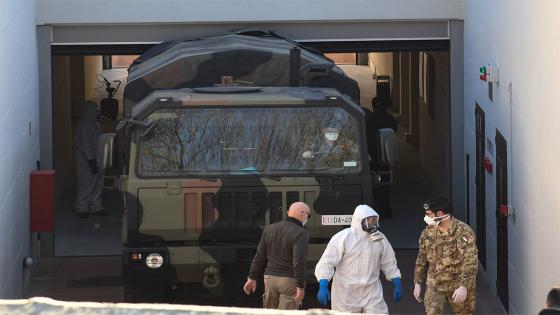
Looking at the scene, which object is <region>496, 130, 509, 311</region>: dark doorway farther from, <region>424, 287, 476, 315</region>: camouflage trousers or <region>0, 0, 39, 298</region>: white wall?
<region>0, 0, 39, 298</region>: white wall

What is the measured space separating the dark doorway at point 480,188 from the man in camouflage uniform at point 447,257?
12.0 ft

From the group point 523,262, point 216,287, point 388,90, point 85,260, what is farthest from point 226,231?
point 388,90

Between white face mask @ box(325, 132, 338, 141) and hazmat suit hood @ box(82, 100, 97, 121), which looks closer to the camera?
white face mask @ box(325, 132, 338, 141)

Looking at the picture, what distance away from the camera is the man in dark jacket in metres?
10.3

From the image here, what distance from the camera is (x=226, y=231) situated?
11.5 metres

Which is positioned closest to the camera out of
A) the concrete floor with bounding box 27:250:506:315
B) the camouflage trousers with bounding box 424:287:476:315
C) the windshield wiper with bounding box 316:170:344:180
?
the camouflage trousers with bounding box 424:287:476:315

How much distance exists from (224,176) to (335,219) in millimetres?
1098

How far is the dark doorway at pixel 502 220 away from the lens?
40.2ft

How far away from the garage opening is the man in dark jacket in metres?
2.12

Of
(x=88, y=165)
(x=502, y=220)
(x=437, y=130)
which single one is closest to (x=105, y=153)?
(x=502, y=220)

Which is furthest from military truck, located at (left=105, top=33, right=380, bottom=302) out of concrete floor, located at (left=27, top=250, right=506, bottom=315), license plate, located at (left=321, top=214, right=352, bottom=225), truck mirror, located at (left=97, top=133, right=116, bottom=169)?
concrete floor, located at (left=27, top=250, right=506, bottom=315)

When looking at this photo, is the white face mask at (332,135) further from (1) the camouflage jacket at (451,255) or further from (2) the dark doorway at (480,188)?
(2) the dark doorway at (480,188)

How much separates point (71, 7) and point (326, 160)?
5.34 meters

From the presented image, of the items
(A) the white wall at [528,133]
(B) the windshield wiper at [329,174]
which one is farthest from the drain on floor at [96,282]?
(A) the white wall at [528,133]
